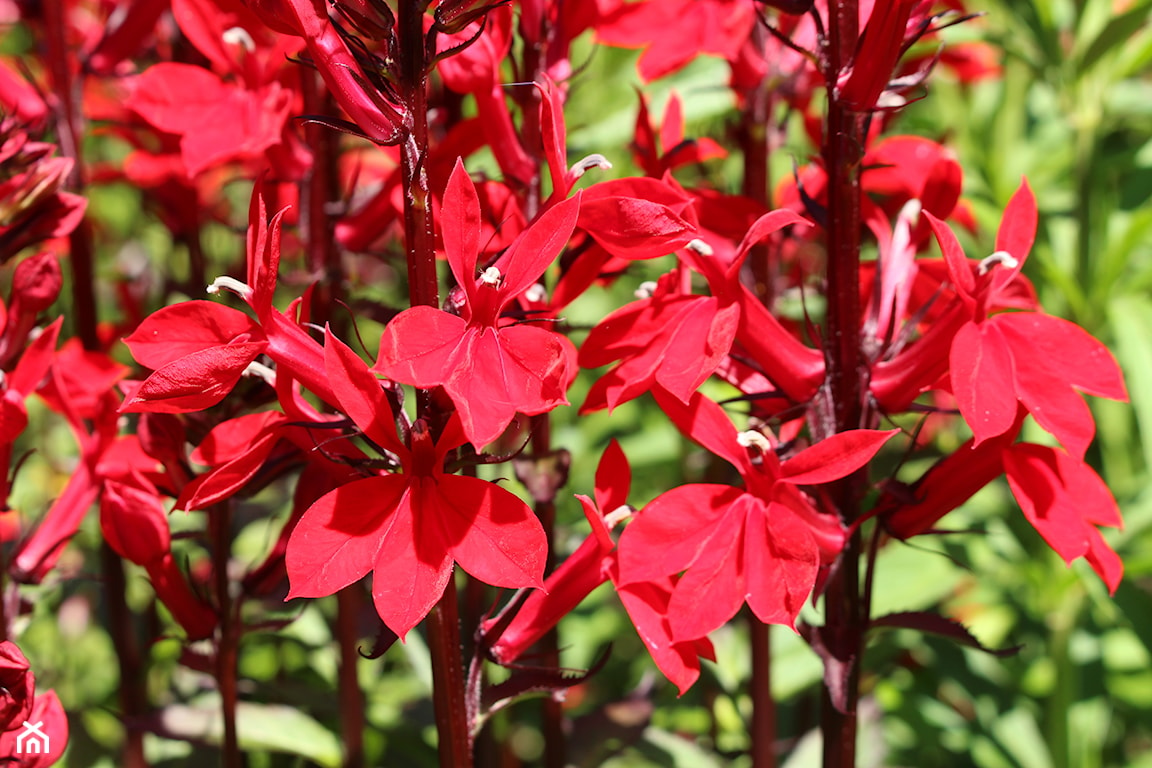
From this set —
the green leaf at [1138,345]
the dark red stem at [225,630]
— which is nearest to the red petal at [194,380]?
the dark red stem at [225,630]

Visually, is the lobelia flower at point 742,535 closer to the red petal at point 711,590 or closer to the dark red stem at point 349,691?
the red petal at point 711,590

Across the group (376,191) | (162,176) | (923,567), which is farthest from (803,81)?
(162,176)

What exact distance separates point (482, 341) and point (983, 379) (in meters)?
0.44

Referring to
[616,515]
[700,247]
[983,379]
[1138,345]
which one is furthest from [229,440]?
[1138,345]

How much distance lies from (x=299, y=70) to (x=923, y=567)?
125 cm

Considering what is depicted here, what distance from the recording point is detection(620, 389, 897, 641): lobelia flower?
3.03ft

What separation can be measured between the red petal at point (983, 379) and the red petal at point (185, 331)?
2.04 ft

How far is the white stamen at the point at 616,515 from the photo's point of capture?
3.43 ft

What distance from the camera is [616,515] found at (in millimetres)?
1055

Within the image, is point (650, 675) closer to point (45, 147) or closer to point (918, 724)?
point (918, 724)

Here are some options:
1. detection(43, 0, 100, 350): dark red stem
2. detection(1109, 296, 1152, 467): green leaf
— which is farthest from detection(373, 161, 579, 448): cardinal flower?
detection(1109, 296, 1152, 467): green leaf

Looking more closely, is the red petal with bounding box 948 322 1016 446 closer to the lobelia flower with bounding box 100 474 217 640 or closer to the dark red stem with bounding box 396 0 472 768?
the dark red stem with bounding box 396 0 472 768

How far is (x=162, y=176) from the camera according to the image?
167cm

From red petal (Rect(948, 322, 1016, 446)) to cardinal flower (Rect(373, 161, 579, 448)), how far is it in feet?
1.14
